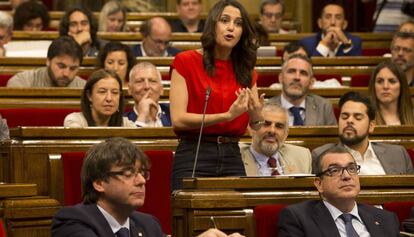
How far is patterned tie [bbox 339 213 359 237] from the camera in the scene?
3840 millimetres

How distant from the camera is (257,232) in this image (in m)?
3.74

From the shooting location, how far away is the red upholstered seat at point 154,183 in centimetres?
452

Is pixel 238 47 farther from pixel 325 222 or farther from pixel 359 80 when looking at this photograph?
pixel 359 80

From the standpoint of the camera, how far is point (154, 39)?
737 centimetres

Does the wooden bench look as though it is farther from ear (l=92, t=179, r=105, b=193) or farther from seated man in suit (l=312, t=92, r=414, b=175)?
ear (l=92, t=179, r=105, b=193)

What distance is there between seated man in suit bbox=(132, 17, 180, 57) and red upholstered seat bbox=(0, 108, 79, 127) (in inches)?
75.1

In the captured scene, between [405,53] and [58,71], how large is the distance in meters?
2.15

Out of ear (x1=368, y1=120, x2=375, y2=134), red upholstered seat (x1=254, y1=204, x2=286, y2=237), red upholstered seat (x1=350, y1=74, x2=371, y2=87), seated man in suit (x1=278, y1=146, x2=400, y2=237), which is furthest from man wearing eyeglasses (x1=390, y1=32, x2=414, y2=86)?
red upholstered seat (x1=254, y1=204, x2=286, y2=237)

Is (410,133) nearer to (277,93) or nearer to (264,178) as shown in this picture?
(277,93)

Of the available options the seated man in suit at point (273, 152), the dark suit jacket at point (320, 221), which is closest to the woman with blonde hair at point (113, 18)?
the seated man in suit at point (273, 152)

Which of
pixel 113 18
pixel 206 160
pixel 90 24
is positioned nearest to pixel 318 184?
pixel 206 160

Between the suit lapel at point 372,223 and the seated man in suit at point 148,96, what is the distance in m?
1.84

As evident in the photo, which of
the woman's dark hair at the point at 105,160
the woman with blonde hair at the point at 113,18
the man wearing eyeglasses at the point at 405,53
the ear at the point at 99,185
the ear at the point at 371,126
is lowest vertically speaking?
the ear at the point at 99,185

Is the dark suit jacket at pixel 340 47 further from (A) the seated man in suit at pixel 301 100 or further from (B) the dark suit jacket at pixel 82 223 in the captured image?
(B) the dark suit jacket at pixel 82 223
